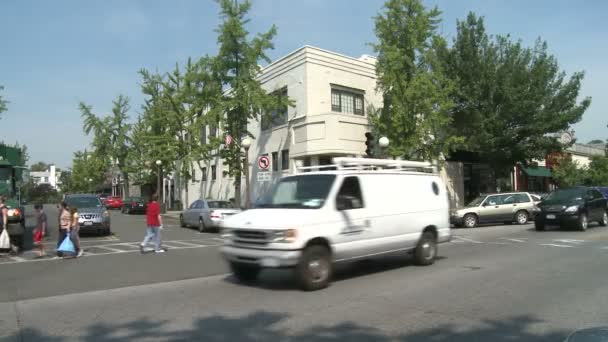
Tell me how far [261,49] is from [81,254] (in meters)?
15.1

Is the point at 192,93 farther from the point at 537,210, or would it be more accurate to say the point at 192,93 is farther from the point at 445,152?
the point at 537,210

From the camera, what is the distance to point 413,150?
23.8m

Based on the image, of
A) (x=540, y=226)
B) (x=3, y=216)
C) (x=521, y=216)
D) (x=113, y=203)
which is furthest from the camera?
(x=113, y=203)

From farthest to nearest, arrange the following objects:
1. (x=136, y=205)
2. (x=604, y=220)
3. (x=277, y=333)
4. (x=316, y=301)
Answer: (x=136, y=205) < (x=604, y=220) < (x=316, y=301) < (x=277, y=333)

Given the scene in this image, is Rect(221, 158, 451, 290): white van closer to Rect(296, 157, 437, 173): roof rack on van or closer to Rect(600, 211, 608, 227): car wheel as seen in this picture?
Rect(296, 157, 437, 173): roof rack on van

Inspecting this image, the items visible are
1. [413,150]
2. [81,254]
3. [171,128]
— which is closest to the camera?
[81,254]

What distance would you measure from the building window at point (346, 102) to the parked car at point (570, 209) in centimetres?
1116

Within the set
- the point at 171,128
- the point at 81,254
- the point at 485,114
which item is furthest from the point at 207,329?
the point at 171,128

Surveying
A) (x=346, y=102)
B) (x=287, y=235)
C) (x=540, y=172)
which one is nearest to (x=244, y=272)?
(x=287, y=235)

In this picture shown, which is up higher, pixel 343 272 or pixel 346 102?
pixel 346 102

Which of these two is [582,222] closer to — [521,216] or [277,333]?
[521,216]

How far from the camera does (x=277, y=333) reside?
5.84m

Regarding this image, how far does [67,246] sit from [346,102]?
17029 mm

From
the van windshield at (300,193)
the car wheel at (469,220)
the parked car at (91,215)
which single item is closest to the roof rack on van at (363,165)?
the van windshield at (300,193)
